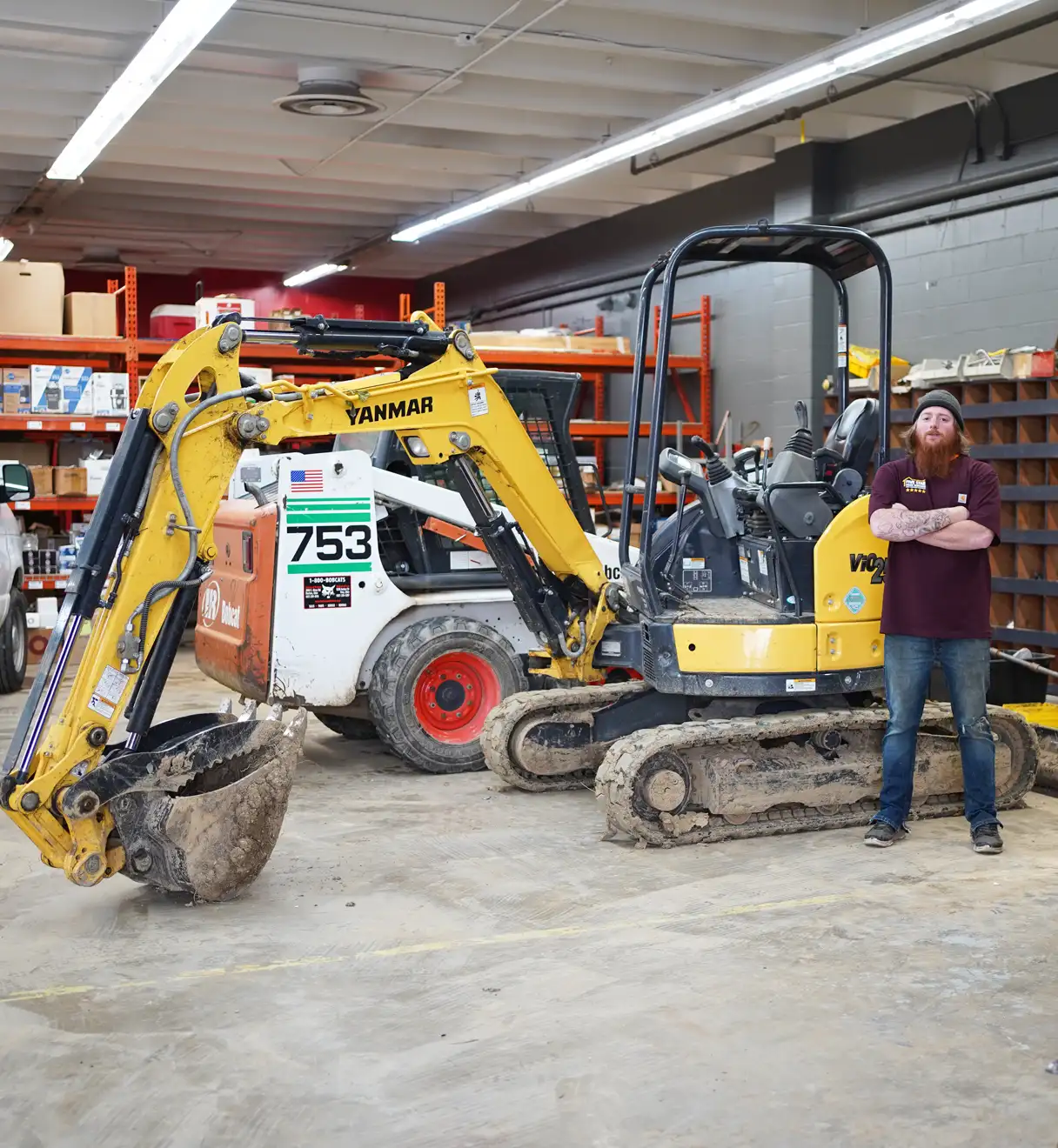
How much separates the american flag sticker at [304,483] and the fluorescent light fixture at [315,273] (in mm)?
16021

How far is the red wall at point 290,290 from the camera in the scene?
2536 cm

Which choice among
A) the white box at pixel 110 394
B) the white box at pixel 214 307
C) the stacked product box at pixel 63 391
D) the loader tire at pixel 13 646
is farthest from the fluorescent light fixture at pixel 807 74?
the loader tire at pixel 13 646

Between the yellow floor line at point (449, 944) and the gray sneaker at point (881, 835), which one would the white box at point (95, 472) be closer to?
the gray sneaker at point (881, 835)

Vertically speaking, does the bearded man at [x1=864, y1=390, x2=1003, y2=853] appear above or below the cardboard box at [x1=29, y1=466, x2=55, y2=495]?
below

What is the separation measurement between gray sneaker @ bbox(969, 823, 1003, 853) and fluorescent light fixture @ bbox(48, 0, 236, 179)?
6.66 m

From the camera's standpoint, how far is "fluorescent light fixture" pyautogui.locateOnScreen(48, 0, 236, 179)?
9211 millimetres

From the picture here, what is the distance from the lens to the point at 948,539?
240 inches

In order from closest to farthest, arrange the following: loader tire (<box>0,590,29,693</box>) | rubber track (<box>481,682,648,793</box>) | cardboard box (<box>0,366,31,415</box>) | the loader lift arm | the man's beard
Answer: the loader lift arm < the man's beard < rubber track (<box>481,682,648,793</box>) < loader tire (<box>0,590,29,693</box>) < cardboard box (<box>0,366,31,415</box>)

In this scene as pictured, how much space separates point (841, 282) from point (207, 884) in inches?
175

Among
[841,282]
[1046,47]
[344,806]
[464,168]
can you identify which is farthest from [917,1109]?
[464,168]

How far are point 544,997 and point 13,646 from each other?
26.5ft

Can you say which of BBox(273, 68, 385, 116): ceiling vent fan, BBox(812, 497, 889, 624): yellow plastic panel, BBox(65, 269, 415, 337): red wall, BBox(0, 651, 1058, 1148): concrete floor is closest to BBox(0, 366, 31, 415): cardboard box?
BBox(273, 68, 385, 116): ceiling vent fan

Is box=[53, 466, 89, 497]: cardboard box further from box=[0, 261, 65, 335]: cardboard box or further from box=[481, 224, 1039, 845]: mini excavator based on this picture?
box=[481, 224, 1039, 845]: mini excavator

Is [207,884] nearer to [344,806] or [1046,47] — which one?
[344,806]
